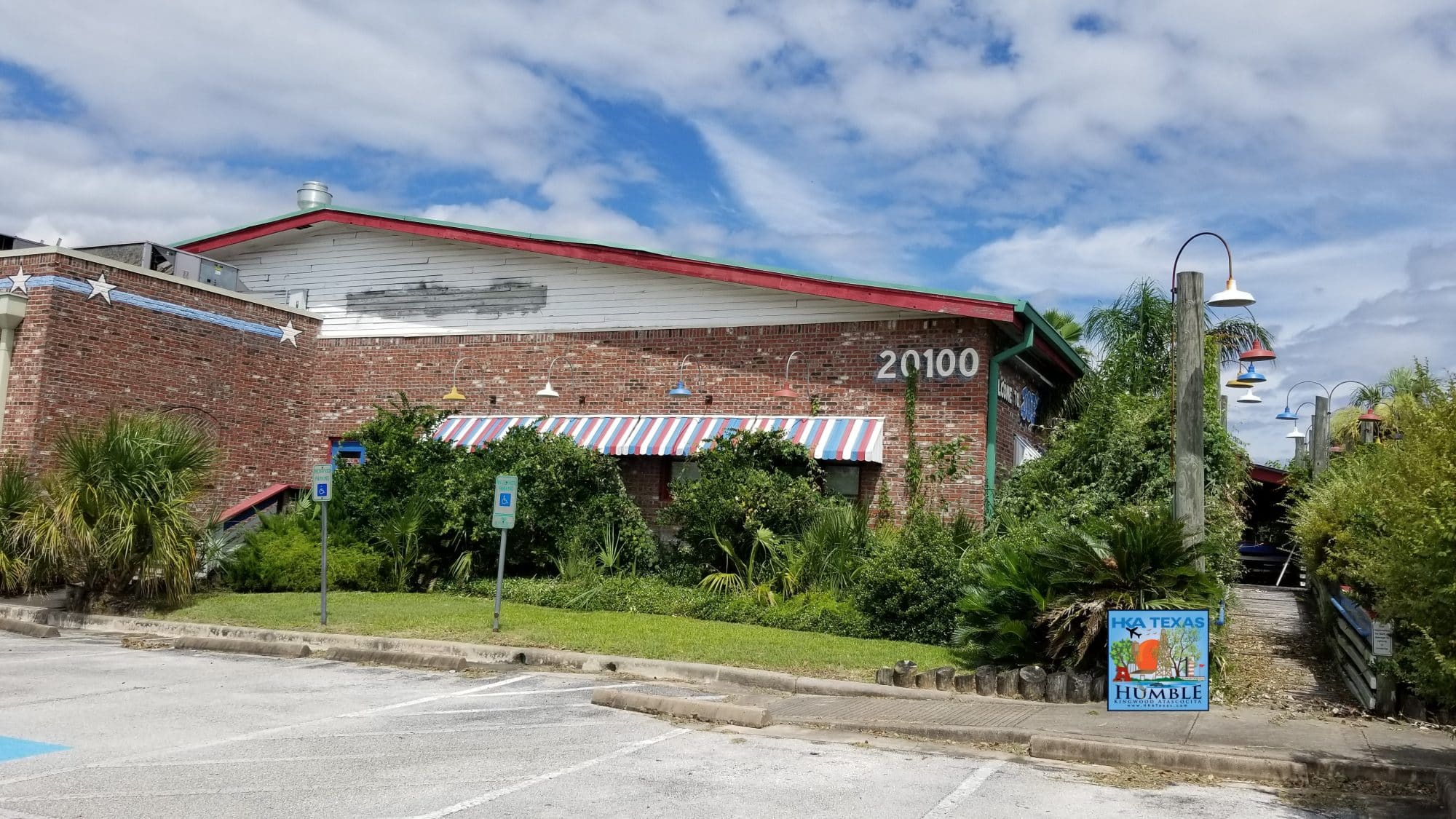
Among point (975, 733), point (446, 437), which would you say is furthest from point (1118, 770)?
point (446, 437)

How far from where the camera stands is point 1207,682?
9898 mm

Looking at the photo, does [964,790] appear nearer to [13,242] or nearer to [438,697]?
[438,697]

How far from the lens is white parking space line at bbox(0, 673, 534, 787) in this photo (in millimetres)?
6970

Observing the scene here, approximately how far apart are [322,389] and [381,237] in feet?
10.6

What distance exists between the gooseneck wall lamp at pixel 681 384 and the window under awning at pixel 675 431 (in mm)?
510

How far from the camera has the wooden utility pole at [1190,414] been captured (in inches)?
445

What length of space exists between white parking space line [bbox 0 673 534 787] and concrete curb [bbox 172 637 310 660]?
300 centimetres

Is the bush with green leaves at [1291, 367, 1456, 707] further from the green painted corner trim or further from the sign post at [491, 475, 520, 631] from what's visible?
the sign post at [491, 475, 520, 631]

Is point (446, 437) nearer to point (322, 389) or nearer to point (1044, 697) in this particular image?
point (322, 389)

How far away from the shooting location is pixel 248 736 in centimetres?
827

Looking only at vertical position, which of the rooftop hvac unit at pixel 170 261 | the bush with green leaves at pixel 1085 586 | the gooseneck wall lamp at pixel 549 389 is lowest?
the bush with green leaves at pixel 1085 586

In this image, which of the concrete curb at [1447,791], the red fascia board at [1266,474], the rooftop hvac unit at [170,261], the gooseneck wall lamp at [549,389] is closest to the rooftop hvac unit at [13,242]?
the rooftop hvac unit at [170,261]

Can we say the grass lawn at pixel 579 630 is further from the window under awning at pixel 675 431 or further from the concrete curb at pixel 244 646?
the window under awning at pixel 675 431

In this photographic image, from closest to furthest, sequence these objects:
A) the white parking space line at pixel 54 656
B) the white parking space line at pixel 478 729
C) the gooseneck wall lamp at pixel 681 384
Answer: the white parking space line at pixel 478 729
the white parking space line at pixel 54 656
the gooseneck wall lamp at pixel 681 384
